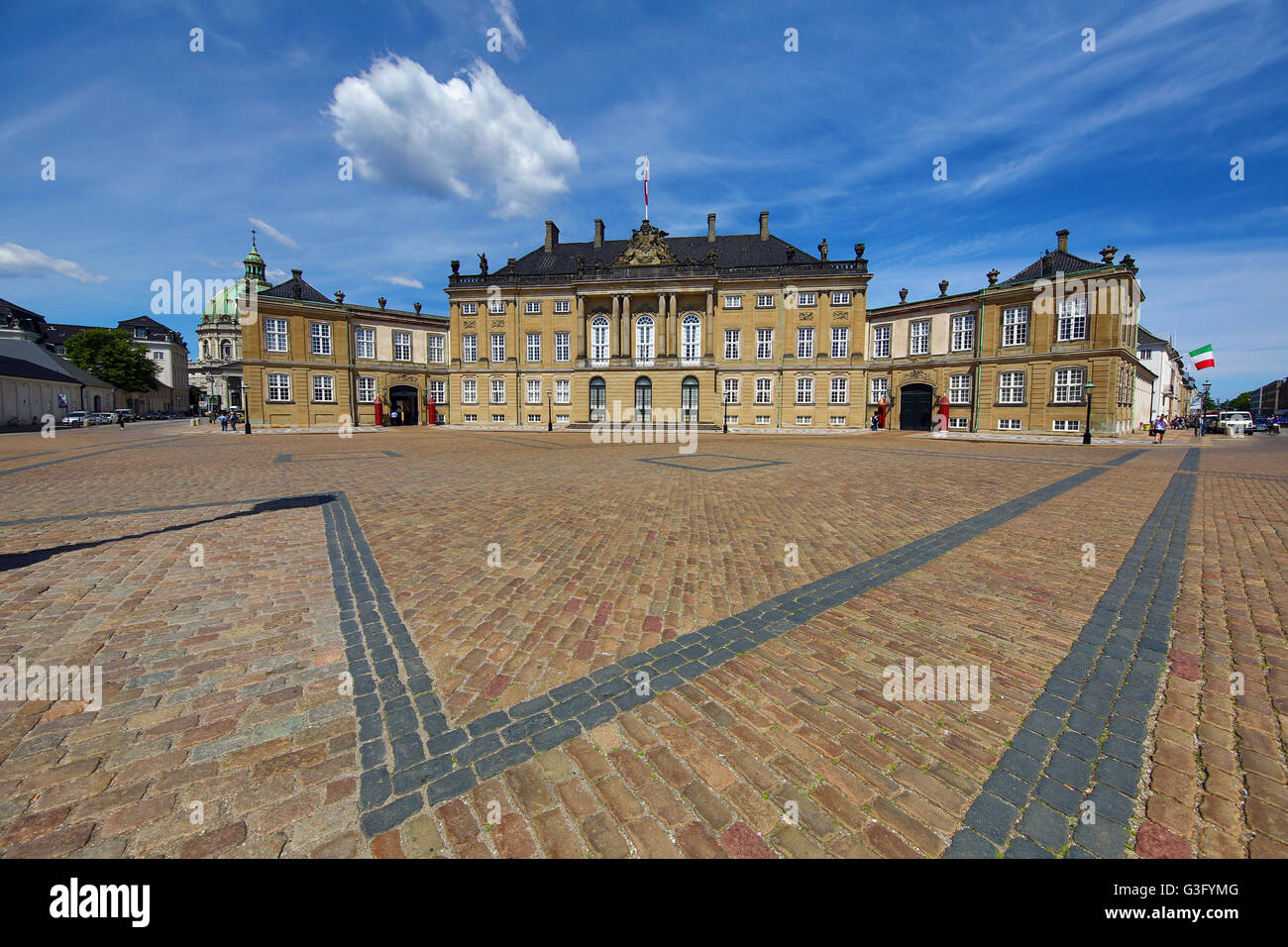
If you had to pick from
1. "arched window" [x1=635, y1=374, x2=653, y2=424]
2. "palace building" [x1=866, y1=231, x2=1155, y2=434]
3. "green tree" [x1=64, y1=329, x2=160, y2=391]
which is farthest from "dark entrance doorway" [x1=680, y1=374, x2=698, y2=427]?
"green tree" [x1=64, y1=329, x2=160, y2=391]

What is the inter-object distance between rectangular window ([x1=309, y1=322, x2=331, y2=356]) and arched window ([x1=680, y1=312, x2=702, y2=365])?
28.6 meters

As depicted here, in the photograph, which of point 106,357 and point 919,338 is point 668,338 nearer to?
point 919,338

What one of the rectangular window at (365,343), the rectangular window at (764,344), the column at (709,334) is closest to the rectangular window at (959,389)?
the rectangular window at (764,344)

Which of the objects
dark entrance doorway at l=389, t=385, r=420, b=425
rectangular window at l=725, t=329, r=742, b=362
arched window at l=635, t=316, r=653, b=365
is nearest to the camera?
rectangular window at l=725, t=329, r=742, b=362

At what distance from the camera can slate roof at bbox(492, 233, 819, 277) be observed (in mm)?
40812

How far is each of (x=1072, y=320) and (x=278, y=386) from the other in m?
56.1

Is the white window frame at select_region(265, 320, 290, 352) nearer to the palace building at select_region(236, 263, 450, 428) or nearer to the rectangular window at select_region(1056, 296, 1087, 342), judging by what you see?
the palace building at select_region(236, 263, 450, 428)

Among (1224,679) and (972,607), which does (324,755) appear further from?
(1224,679)

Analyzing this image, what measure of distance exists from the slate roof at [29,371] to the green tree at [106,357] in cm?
1064

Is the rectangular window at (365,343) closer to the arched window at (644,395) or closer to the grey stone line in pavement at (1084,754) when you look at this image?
the arched window at (644,395)

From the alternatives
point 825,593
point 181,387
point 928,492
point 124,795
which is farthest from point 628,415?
point 181,387

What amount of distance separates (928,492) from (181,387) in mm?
118407

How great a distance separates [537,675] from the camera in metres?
3.27
